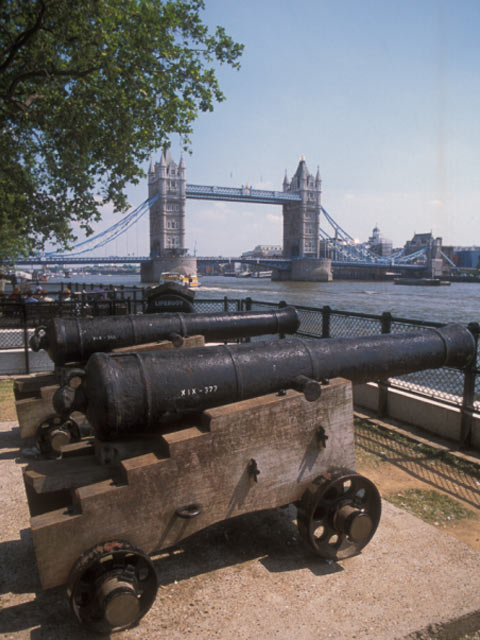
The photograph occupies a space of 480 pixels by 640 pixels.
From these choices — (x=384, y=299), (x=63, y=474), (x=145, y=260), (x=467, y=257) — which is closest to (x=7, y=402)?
(x=63, y=474)

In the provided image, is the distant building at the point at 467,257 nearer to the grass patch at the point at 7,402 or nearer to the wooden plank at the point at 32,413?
the grass patch at the point at 7,402

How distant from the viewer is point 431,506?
3408 millimetres

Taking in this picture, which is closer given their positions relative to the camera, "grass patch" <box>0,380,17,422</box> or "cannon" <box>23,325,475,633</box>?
"cannon" <box>23,325,475,633</box>

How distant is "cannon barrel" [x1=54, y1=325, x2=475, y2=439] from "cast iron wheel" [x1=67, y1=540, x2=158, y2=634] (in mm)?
513

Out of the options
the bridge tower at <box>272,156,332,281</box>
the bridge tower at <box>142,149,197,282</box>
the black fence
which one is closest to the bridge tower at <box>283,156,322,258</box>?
the bridge tower at <box>272,156,332,281</box>

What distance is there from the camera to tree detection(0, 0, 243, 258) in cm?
891

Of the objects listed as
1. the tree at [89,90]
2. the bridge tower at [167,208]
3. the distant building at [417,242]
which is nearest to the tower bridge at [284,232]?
the bridge tower at [167,208]

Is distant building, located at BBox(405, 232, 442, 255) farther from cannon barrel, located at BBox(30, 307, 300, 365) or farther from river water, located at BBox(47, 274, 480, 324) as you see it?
cannon barrel, located at BBox(30, 307, 300, 365)

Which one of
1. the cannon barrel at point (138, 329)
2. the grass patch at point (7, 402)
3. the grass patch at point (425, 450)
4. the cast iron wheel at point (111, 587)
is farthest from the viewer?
the grass patch at point (7, 402)

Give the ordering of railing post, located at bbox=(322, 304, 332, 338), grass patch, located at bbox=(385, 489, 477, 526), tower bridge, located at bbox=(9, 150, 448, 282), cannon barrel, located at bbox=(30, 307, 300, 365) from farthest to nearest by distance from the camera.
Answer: tower bridge, located at bbox=(9, 150, 448, 282) < railing post, located at bbox=(322, 304, 332, 338) < cannon barrel, located at bbox=(30, 307, 300, 365) < grass patch, located at bbox=(385, 489, 477, 526)

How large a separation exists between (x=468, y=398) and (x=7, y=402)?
5.08 m

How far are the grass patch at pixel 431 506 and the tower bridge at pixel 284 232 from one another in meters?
71.9

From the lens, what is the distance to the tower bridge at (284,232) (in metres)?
79.7

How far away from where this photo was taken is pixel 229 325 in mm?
5176
